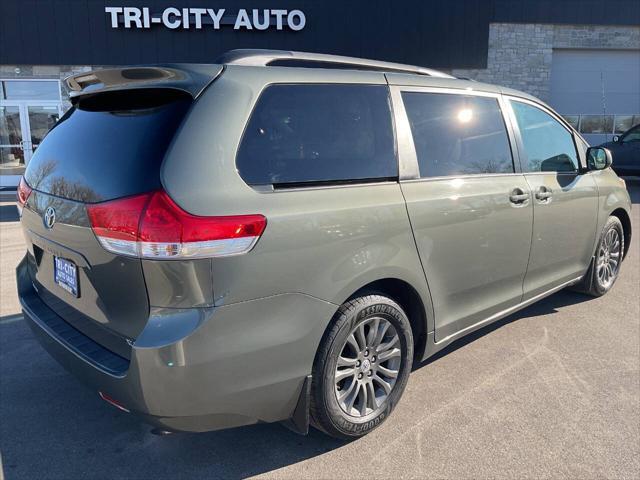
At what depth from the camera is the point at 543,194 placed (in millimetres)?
3721

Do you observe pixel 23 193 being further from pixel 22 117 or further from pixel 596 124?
pixel 596 124

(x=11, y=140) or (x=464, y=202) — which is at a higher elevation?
(x=11, y=140)

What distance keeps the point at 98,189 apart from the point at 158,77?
0.57 meters

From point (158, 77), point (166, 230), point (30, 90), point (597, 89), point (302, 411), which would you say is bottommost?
point (302, 411)

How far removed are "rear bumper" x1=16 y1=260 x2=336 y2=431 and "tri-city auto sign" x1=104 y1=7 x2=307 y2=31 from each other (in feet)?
45.3


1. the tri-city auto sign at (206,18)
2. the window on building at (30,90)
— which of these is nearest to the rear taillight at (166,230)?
the tri-city auto sign at (206,18)

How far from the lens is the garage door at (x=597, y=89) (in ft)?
59.4

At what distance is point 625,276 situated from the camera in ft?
18.5

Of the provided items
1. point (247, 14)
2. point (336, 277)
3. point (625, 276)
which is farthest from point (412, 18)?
point (336, 277)

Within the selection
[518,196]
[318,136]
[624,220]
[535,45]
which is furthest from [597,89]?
[318,136]

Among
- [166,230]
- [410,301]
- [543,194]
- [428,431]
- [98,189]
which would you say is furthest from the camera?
[543,194]

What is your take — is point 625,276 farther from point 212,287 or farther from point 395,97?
point 212,287

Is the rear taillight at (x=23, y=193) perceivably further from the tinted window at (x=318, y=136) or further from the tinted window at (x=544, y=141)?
the tinted window at (x=544, y=141)

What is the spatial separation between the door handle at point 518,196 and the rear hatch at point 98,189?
7.39ft
